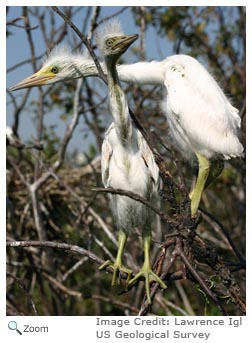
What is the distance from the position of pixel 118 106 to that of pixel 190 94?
→ 233mm

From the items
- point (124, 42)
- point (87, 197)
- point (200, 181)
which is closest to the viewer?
point (124, 42)

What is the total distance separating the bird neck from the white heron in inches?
4.9

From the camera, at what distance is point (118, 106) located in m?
1.58

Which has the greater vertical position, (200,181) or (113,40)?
(113,40)

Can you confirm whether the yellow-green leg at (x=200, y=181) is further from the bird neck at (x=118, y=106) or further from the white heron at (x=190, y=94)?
the bird neck at (x=118, y=106)

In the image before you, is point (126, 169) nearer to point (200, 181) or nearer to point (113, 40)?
point (200, 181)

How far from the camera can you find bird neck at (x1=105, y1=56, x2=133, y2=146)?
5.01 feet

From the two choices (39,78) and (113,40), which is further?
(39,78)

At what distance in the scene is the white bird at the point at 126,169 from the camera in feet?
5.16
